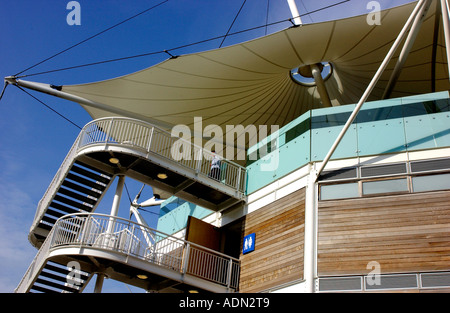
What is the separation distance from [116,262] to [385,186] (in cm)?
809

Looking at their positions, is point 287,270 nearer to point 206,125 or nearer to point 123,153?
point 123,153

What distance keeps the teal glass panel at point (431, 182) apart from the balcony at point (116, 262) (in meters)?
6.37

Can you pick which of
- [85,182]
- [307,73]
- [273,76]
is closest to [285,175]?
[273,76]

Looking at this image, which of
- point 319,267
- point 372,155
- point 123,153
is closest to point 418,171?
point 372,155

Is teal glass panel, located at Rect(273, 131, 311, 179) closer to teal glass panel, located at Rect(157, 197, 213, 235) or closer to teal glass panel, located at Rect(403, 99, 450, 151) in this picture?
teal glass panel, located at Rect(403, 99, 450, 151)

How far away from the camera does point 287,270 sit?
14836 mm

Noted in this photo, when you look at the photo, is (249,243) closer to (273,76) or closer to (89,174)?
(89,174)

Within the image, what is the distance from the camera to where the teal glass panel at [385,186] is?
46.9 feet

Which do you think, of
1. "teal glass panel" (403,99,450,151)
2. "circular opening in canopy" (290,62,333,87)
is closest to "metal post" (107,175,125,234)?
"circular opening in canopy" (290,62,333,87)

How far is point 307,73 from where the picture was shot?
836 inches

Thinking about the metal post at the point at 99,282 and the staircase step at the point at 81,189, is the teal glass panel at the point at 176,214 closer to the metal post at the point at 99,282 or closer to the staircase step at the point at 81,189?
the staircase step at the point at 81,189

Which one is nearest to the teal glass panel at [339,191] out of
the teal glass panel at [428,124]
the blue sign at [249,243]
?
the teal glass panel at [428,124]
